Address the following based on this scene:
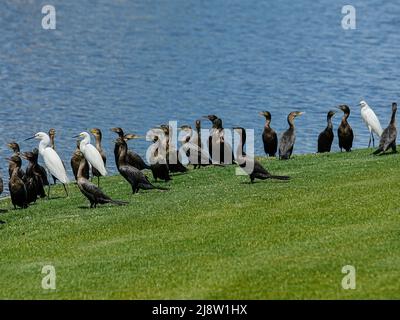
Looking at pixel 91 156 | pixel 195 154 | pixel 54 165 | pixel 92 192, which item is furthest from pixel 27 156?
pixel 195 154

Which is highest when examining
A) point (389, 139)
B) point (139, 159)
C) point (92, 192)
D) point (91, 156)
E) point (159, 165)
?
point (389, 139)

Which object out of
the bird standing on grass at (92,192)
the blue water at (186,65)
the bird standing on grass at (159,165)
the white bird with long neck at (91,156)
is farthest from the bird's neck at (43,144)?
the blue water at (186,65)

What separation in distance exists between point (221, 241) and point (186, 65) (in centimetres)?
6028

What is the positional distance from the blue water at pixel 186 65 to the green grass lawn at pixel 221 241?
53.8 feet

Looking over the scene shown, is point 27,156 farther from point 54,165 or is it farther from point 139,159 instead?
point 139,159

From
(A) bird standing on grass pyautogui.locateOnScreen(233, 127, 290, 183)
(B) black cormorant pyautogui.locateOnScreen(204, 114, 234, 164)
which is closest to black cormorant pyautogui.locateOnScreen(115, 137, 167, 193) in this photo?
(A) bird standing on grass pyautogui.locateOnScreen(233, 127, 290, 183)

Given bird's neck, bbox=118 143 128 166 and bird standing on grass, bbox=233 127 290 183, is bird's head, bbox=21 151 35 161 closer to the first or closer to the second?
bird's neck, bbox=118 143 128 166

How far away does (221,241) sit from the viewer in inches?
897

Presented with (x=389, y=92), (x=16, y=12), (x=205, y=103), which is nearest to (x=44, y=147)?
(x=205, y=103)

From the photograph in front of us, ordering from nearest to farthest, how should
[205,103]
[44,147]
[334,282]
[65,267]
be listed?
[334,282]
[65,267]
[44,147]
[205,103]

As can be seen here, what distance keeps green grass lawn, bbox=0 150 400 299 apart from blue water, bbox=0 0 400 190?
1639 cm

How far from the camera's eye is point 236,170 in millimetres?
34875
